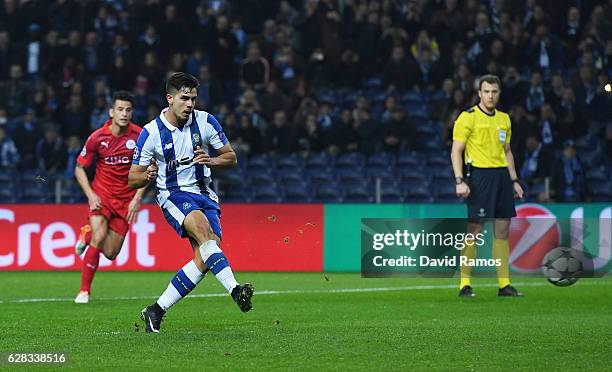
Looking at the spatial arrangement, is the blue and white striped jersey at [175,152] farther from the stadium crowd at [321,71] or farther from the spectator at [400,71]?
the spectator at [400,71]

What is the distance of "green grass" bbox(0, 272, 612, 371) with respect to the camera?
7.49 meters

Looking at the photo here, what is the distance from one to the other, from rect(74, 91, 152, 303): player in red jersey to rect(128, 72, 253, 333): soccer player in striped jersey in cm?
362

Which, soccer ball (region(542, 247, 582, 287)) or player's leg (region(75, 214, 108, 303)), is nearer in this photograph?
player's leg (region(75, 214, 108, 303))

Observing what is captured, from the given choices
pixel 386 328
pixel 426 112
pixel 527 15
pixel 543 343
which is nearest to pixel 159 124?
pixel 386 328

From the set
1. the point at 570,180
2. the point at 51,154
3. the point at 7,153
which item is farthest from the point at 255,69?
the point at 570,180

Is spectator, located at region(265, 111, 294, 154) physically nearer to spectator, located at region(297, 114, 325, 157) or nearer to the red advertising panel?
spectator, located at region(297, 114, 325, 157)

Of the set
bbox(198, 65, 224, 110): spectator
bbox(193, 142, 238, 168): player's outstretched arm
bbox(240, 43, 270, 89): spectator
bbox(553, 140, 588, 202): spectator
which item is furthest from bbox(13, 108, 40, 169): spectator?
bbox(193, 142, 238, 168): player's outstretched arm

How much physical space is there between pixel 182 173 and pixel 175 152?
17 centimetres

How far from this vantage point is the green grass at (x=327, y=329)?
7.49 metres

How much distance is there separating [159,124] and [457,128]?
4945 mm

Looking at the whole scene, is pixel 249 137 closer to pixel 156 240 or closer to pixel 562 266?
pixel 156 240

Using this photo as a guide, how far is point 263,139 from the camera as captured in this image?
68.3 feet

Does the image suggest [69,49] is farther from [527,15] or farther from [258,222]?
[527,15]

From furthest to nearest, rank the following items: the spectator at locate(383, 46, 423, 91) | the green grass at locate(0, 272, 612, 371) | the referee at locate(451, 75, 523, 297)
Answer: the spectator at locate(383, 46, 423, 91) < the referee at locate(451, 75, 523, 297) < the green grass at locate(0, 272, 612, 371)
